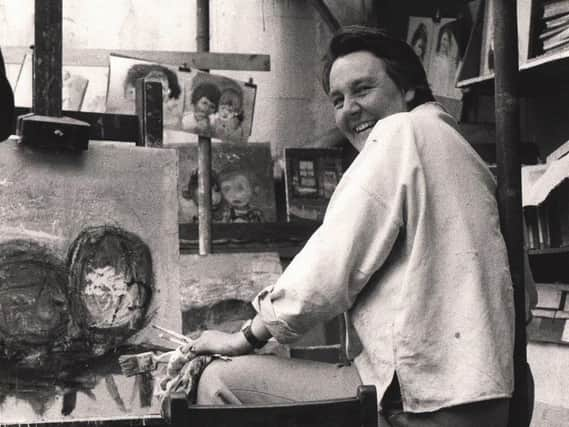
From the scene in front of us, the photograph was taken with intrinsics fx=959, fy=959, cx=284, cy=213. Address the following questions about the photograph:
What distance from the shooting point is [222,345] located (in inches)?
73.9

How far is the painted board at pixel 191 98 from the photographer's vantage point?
4215 millimetres

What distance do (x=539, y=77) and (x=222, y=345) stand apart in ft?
8.00

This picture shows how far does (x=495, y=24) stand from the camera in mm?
1805

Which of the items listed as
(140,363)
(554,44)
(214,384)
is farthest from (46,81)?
(554,44)

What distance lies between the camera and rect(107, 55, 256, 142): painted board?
421 cm

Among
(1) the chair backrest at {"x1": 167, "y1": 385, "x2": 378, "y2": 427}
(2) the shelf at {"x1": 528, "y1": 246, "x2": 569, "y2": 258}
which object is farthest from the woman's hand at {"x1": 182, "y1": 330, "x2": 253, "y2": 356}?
(2) the shelf at {"x1": 528, "y1": 246, "x2": 569, "y2": 258}

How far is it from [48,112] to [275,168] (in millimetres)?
2491

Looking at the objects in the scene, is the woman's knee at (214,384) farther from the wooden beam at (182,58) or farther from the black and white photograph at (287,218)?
the wooden beam at (182,58)

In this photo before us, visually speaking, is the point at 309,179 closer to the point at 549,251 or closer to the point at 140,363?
the point at 549,251

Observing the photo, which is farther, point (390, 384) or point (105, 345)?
point (105, 345)

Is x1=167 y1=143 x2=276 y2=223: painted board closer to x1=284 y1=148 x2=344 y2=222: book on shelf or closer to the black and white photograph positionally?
the black and white photograph

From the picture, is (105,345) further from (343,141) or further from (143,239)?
(343,141)

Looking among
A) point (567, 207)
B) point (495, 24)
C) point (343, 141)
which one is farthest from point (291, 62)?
point (495, 24)

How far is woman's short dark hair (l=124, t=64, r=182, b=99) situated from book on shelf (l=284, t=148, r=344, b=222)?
96 cm
